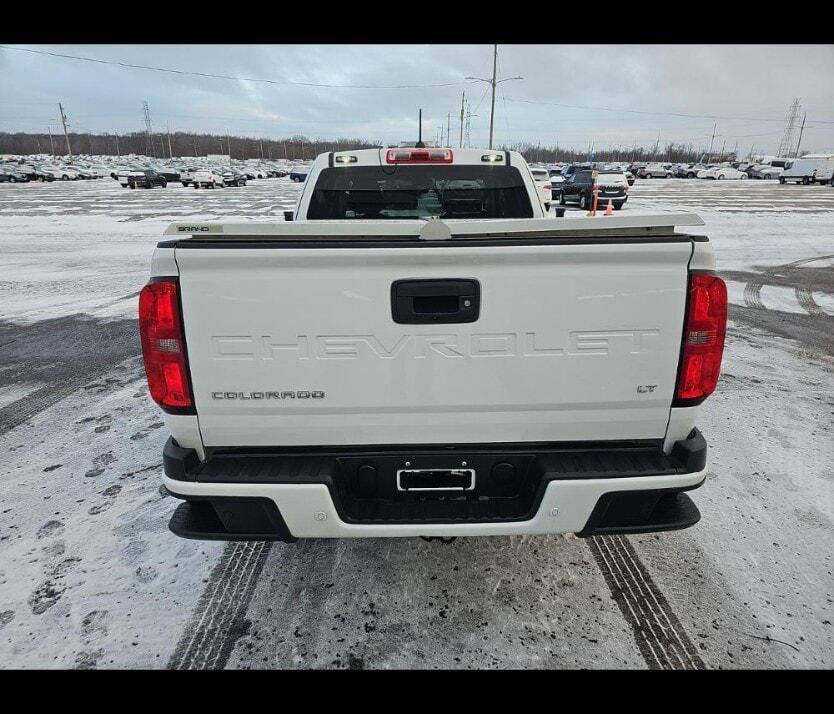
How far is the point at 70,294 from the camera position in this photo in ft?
28.9

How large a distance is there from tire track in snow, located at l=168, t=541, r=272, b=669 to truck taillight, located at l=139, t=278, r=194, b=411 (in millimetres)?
1050

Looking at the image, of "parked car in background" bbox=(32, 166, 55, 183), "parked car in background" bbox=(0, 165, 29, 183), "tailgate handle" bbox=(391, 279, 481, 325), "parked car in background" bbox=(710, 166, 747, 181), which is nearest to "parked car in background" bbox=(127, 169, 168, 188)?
"parked car in background" bbox=(0, 165, 29, 183)

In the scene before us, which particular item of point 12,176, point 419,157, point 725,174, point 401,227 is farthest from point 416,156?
point 725,174

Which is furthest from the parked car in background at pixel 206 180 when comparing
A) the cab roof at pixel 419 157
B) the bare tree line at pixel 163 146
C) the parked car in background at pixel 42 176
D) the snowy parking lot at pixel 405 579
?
the bare tree line at pixel 163 146

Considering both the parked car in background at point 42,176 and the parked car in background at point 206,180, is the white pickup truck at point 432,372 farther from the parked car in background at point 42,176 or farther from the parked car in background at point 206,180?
the parked car in background at point 42,176

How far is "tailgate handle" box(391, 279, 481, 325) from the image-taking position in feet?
6.55

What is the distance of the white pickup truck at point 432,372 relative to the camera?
6.52ft

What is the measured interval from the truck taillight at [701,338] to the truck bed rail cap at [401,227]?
10.5 inches

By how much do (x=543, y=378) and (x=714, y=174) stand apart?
6738 cm

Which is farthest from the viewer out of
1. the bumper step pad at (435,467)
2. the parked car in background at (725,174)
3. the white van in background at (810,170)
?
the parked car in background at (725,174)

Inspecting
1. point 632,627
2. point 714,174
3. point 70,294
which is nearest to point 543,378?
point 632,627

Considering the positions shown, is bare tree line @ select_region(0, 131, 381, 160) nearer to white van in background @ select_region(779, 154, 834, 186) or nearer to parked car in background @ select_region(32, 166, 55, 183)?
parked car in background @ select_region(32, 166, 55, 183)

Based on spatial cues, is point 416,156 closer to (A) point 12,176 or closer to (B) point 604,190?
(B) point 604,190
